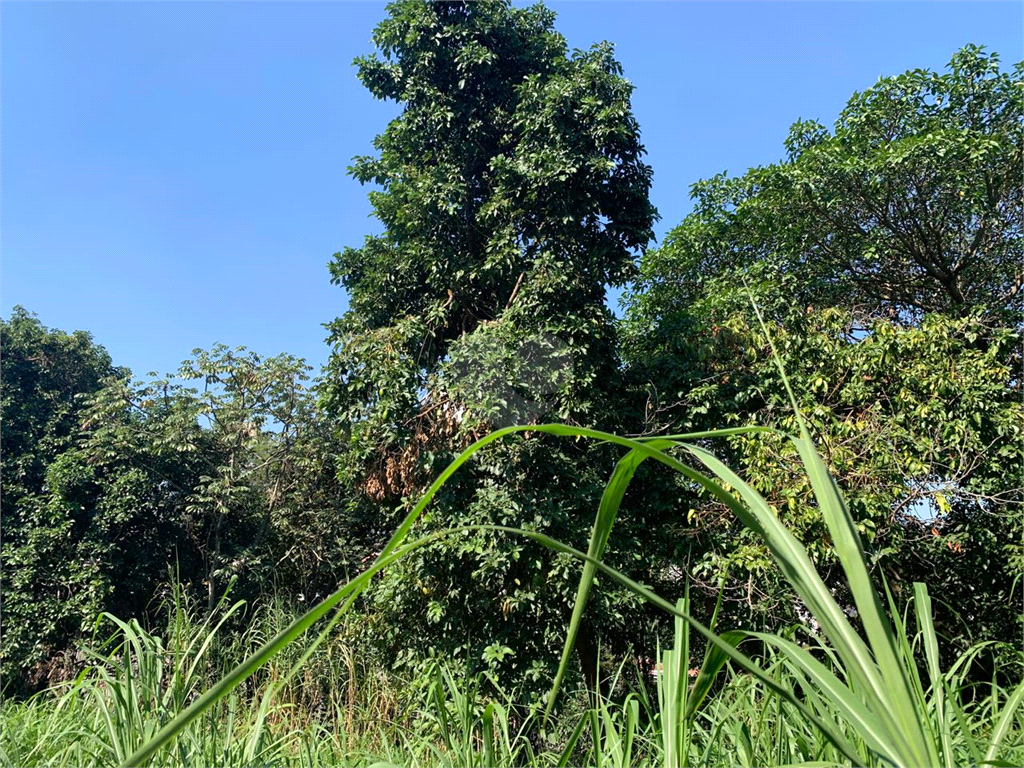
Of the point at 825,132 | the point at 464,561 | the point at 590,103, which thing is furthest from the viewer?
the point at 825,132

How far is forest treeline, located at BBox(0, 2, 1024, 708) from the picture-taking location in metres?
4.84

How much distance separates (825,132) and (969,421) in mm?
3604

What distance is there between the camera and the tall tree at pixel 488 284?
501 cm

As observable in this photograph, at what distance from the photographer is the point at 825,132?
7.05m

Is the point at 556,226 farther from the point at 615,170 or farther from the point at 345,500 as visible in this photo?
the point at 345,500

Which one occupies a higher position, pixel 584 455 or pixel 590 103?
pixel 590 103

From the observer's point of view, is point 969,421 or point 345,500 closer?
point 969,421

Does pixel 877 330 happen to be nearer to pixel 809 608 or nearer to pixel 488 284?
pixel 488 284

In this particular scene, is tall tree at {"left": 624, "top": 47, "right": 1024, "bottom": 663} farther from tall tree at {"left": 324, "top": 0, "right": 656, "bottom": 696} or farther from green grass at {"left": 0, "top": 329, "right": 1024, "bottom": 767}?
green grass at {"left": 0, "top": 329, "right": 1024, "bottom": 767}

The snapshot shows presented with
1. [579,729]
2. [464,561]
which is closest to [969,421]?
[464,561]

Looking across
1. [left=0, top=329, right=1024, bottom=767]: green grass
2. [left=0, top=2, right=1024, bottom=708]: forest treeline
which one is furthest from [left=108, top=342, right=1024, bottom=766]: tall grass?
[left=0, top=2, right=1024, bottom=708]: forest treeline

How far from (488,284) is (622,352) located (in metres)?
1.55

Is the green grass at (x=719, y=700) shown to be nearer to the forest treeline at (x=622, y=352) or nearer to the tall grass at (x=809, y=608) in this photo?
the tall grass at (x=809, y=608)

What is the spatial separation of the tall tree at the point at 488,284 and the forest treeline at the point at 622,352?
0.08ft
